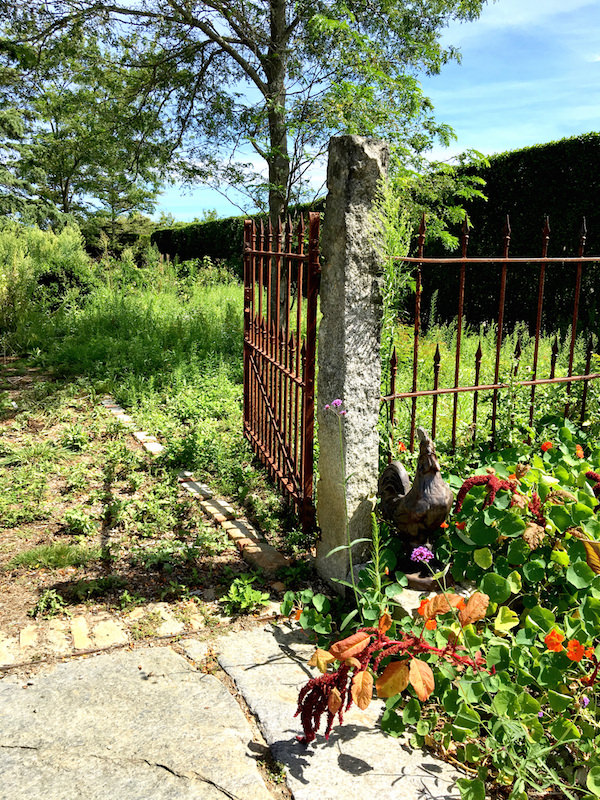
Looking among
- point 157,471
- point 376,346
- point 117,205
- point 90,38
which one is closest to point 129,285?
point 90,38

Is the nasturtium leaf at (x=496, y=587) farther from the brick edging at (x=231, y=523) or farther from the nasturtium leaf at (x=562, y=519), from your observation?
the brick edging at (x=231, y=523)

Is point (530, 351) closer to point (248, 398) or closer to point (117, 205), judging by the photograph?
point (248, 398)

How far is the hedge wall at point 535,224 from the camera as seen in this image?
8.34m

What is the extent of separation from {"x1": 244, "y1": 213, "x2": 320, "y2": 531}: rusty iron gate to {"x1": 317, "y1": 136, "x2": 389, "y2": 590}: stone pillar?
0.71 ft

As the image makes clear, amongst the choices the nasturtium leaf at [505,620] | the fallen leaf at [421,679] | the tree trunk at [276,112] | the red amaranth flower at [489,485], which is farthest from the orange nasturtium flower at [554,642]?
the tree trunk at [276,112]

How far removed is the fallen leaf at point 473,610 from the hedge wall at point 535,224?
6.21 metres

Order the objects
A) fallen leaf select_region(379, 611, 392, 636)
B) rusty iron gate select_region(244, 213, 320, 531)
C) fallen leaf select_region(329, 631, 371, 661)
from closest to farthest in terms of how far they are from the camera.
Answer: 1. fallen leaf select_region(329, 631, 371, 661)
2. fallen leaf select_region(379, 611, 392, 636)
3. rusty iron gate select_region(244, 213, 320, 531)

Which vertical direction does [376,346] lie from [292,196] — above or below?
below

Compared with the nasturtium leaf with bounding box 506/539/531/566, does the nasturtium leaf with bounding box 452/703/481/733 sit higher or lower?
lower

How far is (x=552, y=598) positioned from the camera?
258 centimetres

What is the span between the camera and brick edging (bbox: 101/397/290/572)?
346 centimetres

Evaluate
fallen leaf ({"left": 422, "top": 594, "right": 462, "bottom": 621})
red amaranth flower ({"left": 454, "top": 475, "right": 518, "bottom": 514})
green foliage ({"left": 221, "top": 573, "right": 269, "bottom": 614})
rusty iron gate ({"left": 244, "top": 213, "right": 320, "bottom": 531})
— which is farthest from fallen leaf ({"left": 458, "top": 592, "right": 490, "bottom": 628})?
rusty iron gate ({"left": 244, "top": 213, "right": 320, "bottom": 531})

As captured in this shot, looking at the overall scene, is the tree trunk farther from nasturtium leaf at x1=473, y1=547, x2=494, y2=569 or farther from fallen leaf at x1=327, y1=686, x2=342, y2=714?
fallen leaf at x1=327, y1=686, x2=342, y2=714

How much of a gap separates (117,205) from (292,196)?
22.6 meters
